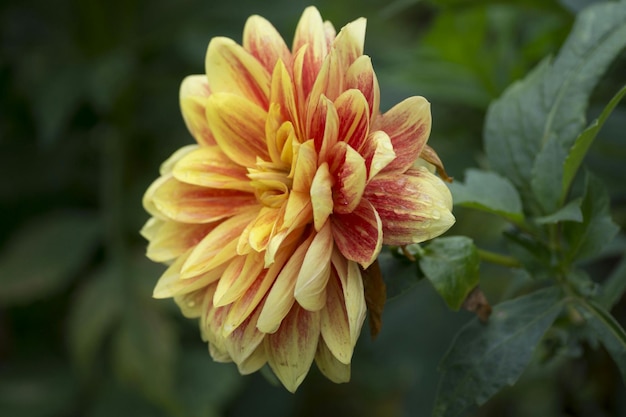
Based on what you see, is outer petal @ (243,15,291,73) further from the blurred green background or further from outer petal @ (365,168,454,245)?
the blurred green background

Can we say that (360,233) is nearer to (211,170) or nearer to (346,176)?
(346,176)

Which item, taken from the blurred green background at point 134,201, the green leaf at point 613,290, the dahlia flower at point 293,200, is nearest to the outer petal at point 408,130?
the dahlia flower at point 293,200

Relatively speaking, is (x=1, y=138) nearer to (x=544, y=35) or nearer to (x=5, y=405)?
(x=5, y=405)

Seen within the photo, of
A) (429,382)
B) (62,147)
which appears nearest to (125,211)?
(62,147)

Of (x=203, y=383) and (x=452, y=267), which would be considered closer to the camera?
(x=452, y=267)

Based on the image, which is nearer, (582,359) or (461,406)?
(461,406)

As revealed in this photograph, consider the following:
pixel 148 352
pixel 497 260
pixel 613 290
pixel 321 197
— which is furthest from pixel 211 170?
pixel 148 352

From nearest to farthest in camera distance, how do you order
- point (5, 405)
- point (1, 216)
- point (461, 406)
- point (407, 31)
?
point (461, 406) < point (5, 405) < point (1, 216) < point (407, 31)

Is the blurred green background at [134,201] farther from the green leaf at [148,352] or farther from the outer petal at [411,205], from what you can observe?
→ the outer petal at [411,205]

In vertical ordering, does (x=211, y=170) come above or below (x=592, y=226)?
above
